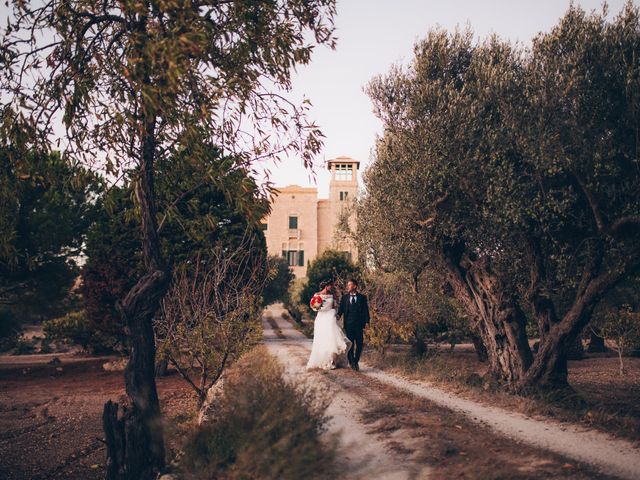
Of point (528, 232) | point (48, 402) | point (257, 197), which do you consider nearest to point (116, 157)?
point (257, 197)

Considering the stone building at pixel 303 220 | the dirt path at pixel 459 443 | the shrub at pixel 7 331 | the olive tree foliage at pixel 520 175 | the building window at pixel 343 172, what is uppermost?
the building window at pixel 343 172

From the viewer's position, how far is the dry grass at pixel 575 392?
7.94 metres

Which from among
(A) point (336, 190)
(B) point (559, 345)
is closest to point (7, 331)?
(B) point (559, 345)

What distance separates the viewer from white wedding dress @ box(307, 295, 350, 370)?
13031mm

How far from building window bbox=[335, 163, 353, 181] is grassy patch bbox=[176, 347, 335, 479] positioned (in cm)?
5700

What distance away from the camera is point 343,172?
62.8 metres

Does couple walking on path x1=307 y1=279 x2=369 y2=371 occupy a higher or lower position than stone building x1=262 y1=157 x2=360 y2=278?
lower

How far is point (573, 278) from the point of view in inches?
432

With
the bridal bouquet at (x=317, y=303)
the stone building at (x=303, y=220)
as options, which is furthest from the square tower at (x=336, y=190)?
the bridal bouquet at (x=317, y=303)

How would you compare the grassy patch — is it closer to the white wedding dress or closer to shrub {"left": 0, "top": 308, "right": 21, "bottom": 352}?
the white wedding dress

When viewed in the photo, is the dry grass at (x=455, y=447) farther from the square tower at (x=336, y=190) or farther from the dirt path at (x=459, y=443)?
the square tower at (x=336, y=190)

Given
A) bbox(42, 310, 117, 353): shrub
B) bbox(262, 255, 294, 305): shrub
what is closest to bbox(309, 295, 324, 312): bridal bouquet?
bbox(42, 310, 117, 353): shrub

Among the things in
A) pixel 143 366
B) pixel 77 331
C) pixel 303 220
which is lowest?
pixel 77 331

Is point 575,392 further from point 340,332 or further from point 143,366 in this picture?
point 143,366
